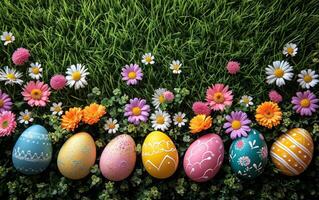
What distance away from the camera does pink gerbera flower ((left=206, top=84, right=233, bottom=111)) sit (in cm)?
169

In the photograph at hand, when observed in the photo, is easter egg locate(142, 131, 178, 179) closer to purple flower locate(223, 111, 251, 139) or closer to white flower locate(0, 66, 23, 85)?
purple flower locate(223, 111, 251, 139)

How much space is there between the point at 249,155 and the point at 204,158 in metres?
0.16

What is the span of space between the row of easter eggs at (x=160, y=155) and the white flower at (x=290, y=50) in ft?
1.06

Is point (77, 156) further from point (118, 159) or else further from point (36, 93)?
point (36, 93)

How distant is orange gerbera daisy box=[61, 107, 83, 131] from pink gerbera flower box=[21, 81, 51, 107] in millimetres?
115

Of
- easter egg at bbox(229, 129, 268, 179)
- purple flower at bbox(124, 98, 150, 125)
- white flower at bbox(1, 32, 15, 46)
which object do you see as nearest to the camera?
easter egg at bbox(229, 129, 268, 179)

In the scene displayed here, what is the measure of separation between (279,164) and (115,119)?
65 cm

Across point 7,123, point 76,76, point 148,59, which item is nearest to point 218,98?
point 148,59

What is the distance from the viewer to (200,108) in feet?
5.49

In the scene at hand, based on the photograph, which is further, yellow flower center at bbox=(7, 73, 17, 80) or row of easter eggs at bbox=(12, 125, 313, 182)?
yellow flower center at bbox=(7, 73, 17, 80)

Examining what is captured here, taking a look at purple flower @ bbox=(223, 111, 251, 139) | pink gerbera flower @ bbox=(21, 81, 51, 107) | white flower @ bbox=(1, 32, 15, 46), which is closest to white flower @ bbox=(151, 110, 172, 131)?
purple flower @ bbox=(223, 111, 251, 139)

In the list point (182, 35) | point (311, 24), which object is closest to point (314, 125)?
point (311, 24)

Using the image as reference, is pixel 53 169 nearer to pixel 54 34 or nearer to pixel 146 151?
pixel 146 151

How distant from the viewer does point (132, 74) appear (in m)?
1.72
